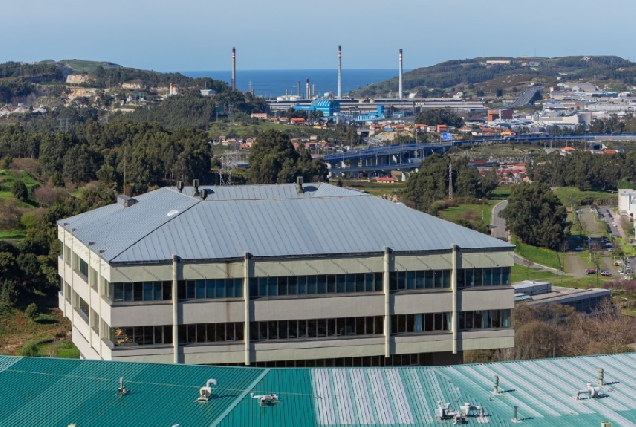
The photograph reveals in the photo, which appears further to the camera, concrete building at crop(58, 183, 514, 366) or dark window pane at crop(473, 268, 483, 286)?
dark window pane at crop(473, 268, 483, 286)

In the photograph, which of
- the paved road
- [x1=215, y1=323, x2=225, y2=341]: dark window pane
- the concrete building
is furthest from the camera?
the paved road

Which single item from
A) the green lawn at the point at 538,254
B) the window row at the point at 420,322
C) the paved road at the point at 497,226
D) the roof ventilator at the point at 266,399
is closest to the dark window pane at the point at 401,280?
the window row at the point at 420,322

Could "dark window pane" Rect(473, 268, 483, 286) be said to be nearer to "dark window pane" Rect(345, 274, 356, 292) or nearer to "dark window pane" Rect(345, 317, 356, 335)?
"dark window pane" Rect(345, 274, 356, 292)

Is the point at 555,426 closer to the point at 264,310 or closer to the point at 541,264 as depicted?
the point at 264,310

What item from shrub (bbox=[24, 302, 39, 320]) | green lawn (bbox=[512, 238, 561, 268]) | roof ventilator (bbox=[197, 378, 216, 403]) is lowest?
green lawn (bbox=[512, 238, 561, 268])

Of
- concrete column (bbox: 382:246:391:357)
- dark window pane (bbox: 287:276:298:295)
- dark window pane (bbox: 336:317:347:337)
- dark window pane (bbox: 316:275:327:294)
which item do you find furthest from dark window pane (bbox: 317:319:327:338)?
concrete column (bbox: 382:246:391:357)

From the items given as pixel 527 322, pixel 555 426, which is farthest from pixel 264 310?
pixel 527 322

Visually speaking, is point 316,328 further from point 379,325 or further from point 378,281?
point 378,281
